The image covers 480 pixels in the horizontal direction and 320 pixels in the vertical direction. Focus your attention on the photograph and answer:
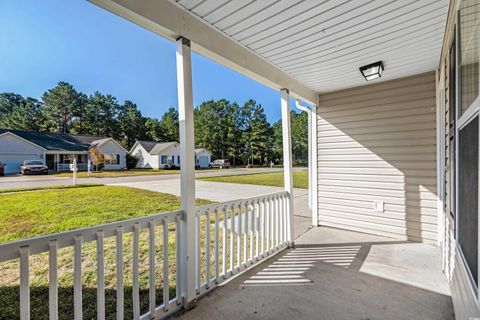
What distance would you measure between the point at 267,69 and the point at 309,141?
7.46ft

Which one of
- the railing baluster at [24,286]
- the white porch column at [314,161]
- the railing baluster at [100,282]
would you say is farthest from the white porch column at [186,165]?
the white porch column at [314,161]

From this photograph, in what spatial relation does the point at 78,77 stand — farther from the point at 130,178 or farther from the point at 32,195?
the point at 130,178

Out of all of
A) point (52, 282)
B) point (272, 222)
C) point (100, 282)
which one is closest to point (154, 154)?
point (100, 282)

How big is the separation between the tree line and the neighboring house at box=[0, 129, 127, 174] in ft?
0.17

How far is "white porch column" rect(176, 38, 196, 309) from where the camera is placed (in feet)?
7.00

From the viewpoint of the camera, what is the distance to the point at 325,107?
4.59 m

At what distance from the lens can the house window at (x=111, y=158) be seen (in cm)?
229

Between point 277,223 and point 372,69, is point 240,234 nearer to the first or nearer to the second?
point 277,223

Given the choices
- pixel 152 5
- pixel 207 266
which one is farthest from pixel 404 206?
pixel 152 5

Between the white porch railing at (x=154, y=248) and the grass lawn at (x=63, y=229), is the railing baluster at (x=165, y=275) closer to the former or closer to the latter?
the white porch railing at (x=154, y=248)

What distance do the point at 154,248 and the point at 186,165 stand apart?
0.72 meters

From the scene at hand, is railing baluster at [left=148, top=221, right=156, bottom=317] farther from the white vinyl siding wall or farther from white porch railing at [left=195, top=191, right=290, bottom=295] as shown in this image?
the white vinyl siding wall

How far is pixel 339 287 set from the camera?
97.3 inches

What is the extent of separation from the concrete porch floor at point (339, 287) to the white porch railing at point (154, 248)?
155 mm
